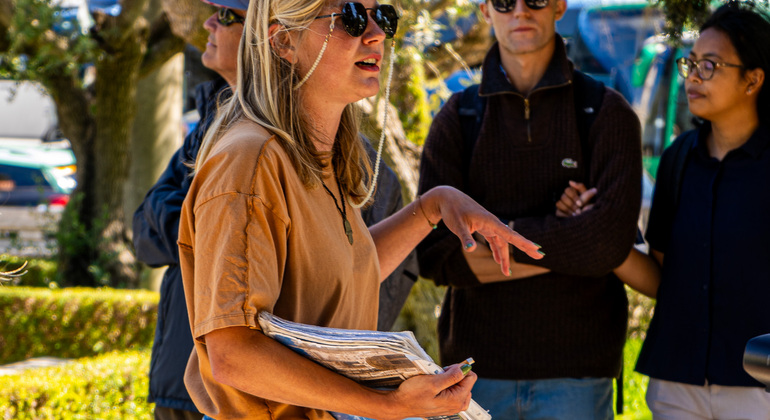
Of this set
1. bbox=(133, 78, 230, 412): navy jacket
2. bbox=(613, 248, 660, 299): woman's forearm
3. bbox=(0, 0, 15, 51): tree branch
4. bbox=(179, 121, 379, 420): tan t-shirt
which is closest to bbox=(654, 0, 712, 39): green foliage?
bbox=(613, 248, 660, 299): woman's forearm

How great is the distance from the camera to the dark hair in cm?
290

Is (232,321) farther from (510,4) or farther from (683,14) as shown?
(683,14)

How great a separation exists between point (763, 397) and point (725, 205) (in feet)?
2.14

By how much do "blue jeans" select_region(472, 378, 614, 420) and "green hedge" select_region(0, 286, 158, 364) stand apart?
210 inches

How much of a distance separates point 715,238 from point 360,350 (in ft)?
5.82

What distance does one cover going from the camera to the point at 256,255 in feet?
5.02

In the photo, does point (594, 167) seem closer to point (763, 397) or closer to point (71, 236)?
point (763, 397)

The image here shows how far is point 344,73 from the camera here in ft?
6.00

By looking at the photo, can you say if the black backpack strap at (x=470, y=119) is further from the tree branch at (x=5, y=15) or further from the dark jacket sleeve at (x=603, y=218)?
the tree branch at (x=5, y=15)

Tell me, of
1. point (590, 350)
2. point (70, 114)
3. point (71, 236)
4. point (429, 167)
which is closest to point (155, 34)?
point (70, 114)

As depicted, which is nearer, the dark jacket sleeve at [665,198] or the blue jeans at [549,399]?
the blue jeans at [549,399]

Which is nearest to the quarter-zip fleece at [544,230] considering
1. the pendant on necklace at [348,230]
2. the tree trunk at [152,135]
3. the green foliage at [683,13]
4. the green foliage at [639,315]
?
the green foliage at [683,13]

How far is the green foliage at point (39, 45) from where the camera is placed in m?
7.11

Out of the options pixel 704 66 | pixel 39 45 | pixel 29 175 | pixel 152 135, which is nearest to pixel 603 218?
pixel 704 66
